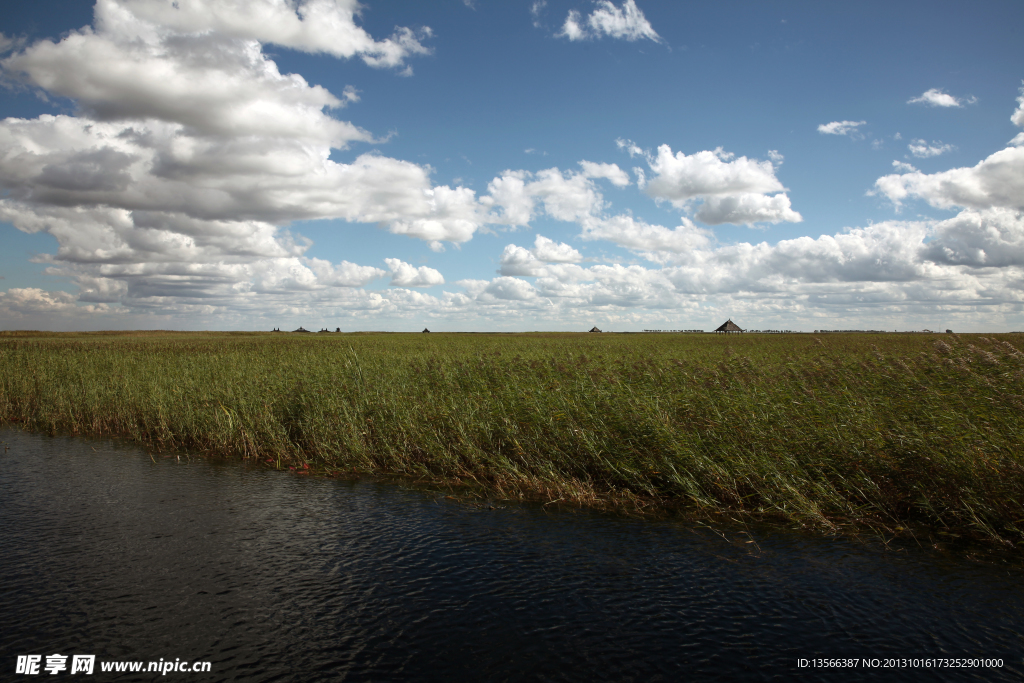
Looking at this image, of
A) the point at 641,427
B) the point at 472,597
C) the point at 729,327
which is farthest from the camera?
the point at 729,327

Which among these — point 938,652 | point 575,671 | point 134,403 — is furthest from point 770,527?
point 134,403

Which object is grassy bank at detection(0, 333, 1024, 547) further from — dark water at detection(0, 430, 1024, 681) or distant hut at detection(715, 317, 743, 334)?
distant hut at detection(715, 317, 743, 334)

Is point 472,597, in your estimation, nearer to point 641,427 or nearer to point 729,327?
point 641,427

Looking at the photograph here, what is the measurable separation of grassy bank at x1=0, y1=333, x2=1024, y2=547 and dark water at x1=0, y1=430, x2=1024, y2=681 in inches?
45.8

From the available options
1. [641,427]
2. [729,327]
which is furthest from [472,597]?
[729,327]

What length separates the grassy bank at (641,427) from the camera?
7.60m

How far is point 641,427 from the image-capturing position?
970 centimetres

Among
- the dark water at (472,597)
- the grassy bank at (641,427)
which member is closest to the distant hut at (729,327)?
the grassy bank at (641,427)

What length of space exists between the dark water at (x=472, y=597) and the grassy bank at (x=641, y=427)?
3.81 ft

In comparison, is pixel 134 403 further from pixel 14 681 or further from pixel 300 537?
pixel 14 681

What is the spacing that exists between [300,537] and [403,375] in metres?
9.32

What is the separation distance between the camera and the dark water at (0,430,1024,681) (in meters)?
4.53

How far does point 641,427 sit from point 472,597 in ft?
17.1

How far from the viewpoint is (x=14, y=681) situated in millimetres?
4281
